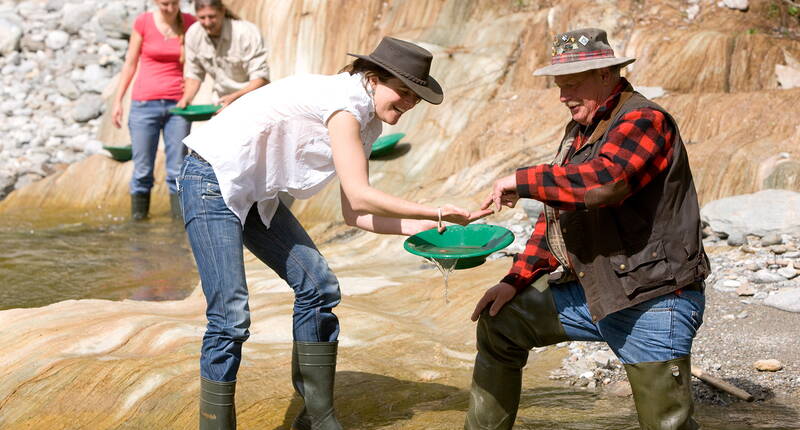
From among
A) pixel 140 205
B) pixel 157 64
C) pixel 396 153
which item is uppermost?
pixel 157 64

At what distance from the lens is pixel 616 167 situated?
324 centimetres

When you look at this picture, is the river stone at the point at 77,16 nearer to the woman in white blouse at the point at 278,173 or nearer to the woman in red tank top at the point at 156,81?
the woman in red tank top at the point at 156,81

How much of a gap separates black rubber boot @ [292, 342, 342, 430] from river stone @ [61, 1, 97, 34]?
14074mm

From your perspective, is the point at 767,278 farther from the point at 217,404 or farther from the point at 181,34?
the point at 181,34

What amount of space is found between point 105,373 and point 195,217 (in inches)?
54.3

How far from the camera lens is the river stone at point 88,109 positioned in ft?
49.2

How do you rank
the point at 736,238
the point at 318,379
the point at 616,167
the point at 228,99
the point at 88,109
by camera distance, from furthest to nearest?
the point at 88,109 → the point at 228,99 → the point at 736,238 → the point at 318,379 → the point at 616,167

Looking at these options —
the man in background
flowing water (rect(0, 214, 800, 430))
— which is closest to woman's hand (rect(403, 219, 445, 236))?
flowing water (rect(0, 214, 800, 430))

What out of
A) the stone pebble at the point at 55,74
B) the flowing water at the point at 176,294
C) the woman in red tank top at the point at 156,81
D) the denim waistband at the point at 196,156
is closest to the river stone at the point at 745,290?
the flowing water at the point at 176,294

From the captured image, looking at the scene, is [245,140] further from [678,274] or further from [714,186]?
[714,186]

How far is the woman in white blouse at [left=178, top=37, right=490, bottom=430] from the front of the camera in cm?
371

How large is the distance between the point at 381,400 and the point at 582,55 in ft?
7.23

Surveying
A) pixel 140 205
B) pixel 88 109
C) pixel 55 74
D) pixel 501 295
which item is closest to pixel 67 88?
pixel 55 74

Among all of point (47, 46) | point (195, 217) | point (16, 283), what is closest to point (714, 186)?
point (195, 217)
